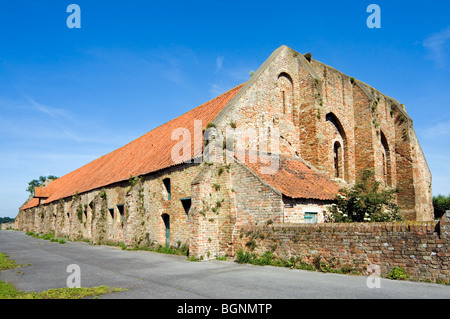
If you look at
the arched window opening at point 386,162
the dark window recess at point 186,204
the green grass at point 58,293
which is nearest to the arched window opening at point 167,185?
the dark window recess at point 186,204

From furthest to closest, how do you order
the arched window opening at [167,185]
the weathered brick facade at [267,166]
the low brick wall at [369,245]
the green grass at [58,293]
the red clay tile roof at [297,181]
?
1. the arched window opening at [167,185]
2. the weathered brick facade at [267,166]
3. the red clay tile roof at [297,181]
4. the low brick wall at [369,245]
5. the green grass at [58,293]

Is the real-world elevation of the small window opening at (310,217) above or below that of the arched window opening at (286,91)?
below

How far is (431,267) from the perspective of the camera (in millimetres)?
8758

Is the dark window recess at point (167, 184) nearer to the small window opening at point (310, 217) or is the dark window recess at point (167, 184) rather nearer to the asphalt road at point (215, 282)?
the asphalt road at point (215, 282)

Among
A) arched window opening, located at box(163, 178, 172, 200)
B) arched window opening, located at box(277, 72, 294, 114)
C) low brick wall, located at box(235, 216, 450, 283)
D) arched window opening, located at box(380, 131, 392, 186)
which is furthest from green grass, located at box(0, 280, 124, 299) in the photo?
arched window opening, located at box(380, 131, 392, 186)

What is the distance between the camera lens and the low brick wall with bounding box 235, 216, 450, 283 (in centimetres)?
873

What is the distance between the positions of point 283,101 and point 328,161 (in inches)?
173

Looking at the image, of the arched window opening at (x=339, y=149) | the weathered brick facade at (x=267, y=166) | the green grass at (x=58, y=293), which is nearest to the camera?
the green grass at (x=58, y=293)

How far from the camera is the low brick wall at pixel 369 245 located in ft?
28.6

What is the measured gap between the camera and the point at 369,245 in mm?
9922

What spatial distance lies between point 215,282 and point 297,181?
728 cm

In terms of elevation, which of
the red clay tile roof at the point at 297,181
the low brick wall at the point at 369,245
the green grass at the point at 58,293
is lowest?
the green grass at the point at 58,293

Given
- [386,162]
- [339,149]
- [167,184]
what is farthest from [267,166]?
[386,162]

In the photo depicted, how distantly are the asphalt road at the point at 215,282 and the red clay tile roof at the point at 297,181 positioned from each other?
137 inches
